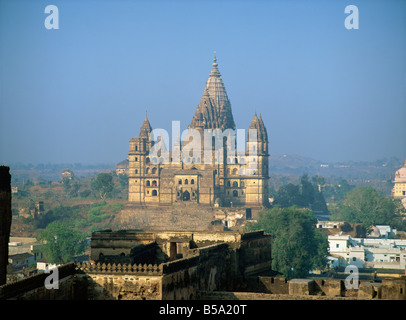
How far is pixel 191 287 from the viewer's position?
3284 cm

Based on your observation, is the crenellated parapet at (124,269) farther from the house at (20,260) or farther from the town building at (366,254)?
the town building at (366,254)

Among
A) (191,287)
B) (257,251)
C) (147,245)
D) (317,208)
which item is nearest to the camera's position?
(191,287)

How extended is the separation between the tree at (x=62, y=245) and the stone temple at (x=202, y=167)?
16.9 metres

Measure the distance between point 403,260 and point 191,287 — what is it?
4279 cm

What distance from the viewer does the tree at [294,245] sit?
6669cm

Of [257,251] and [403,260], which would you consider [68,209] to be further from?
[257,251]

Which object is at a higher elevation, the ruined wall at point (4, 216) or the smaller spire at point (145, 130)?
the smaller spire at point (145, 130)

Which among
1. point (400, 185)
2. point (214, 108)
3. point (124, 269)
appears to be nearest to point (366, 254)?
point (214, 108)

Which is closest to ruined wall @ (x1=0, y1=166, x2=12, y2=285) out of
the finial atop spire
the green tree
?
the green tree

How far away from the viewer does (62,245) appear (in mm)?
75625

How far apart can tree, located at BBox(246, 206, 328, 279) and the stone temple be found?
16.1m

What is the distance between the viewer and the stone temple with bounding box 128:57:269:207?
308 feet

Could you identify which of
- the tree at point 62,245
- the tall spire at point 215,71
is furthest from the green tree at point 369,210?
the tree at point 62,245
